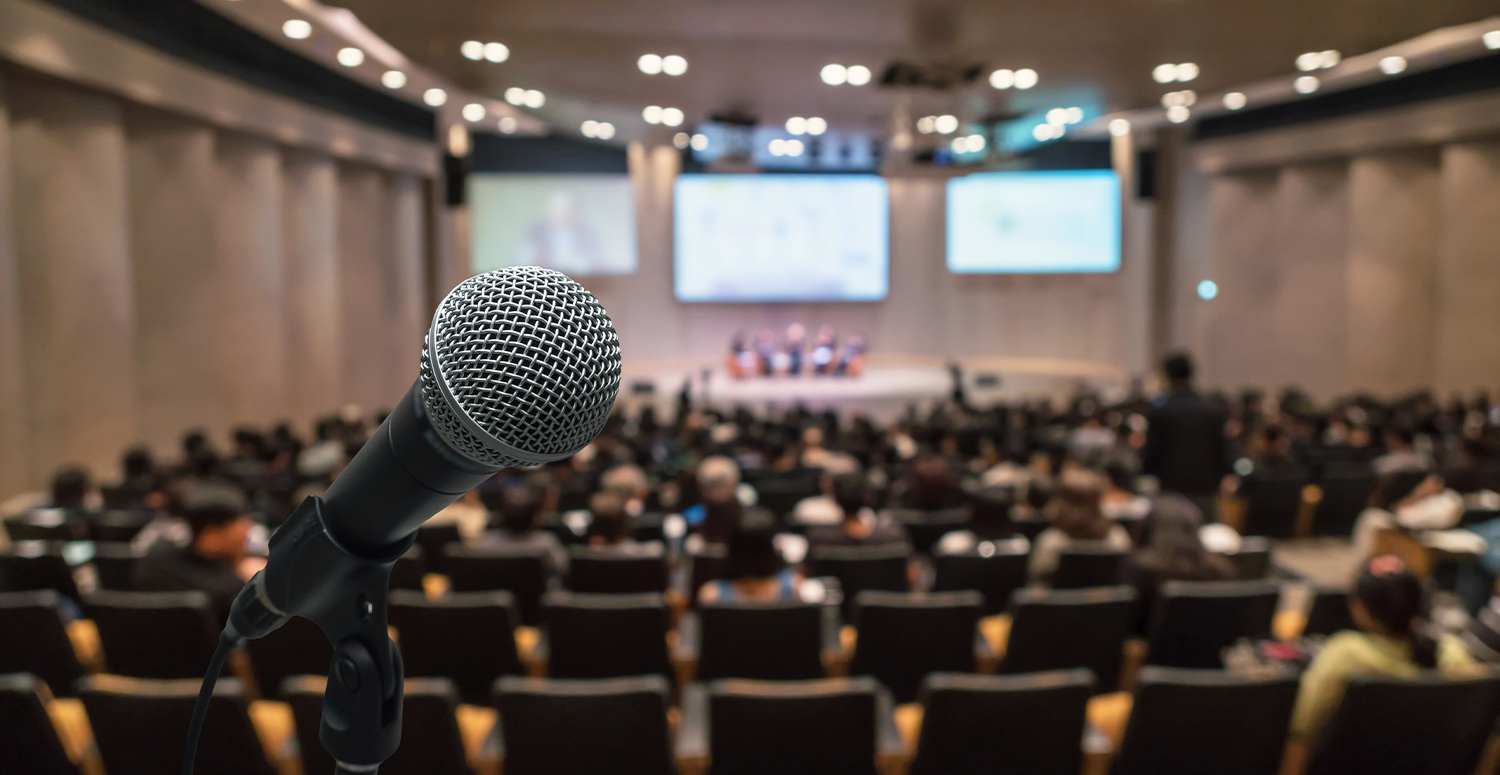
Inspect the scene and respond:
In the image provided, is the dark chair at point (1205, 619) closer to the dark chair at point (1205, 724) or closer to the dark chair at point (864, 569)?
the dark chair at point (1205, 724)

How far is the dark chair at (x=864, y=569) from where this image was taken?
4.44 meters

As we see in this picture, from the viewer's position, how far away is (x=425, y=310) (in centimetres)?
1847

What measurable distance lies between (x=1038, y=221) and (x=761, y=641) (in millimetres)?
18510

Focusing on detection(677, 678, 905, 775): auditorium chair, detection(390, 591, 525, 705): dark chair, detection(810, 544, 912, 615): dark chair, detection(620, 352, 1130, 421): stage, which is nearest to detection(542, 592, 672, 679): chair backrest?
detection(390, 591, 525, 705): dark chair

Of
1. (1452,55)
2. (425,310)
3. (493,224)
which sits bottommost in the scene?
(425,310)

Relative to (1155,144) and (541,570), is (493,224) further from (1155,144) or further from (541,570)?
(541,570)

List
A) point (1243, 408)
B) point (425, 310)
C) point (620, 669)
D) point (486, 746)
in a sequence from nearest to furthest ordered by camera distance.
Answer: point (486, 746) < point (620, 669) < point (1243, 408) < point (425, 310)

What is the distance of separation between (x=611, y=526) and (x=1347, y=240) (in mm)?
15813

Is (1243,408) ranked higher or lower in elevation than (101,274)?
lower

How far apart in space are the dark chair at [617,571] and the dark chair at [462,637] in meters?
0.91

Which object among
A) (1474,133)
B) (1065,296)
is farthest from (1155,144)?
(1474,133)

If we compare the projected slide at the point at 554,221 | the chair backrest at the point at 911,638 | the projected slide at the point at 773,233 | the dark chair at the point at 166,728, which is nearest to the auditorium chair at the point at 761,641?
Result: the chair backrest at the point at 911,638

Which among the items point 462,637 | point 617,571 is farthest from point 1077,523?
point 462,637

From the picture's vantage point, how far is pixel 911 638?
3.58 metres
